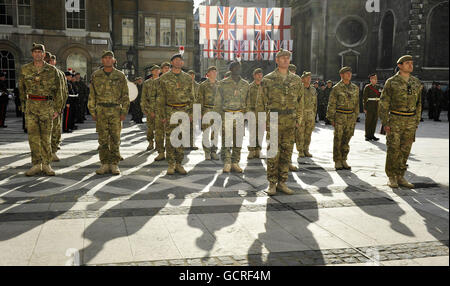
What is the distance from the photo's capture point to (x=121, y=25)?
34719mm

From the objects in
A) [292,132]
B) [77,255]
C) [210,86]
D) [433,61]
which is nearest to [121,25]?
[433,61]

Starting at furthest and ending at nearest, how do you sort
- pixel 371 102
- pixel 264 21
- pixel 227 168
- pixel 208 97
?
1. pixel 264 21
2. pixel 371 102
3. pixel 208 97
4. pixel 227 168

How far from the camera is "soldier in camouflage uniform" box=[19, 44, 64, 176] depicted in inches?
293

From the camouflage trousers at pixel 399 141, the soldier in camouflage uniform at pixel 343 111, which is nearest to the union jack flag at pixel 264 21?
the soldier in camouflage uniform at pixel 343 111

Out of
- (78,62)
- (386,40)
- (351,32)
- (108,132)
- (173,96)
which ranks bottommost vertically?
(108,132)

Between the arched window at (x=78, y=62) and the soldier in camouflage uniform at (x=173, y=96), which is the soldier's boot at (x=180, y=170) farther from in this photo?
the arched window at (x=78, y=62)

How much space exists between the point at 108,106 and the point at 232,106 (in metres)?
2.46

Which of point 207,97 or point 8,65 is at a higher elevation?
point 8,65

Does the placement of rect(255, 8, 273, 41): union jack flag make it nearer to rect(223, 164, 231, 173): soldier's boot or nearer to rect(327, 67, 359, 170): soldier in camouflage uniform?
rect(327, 67, 359, 170): soldier in camouflage uniform

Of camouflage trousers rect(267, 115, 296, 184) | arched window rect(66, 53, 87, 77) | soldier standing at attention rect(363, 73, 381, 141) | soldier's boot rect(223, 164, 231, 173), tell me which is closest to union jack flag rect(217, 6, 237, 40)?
arched window rect(66, 53, 87, 77)

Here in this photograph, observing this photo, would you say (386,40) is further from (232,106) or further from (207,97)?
→ (232,106)

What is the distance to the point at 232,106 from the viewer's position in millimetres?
8781

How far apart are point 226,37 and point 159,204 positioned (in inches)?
1060

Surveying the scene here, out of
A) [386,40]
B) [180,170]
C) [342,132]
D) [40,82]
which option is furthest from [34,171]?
[386,40]
